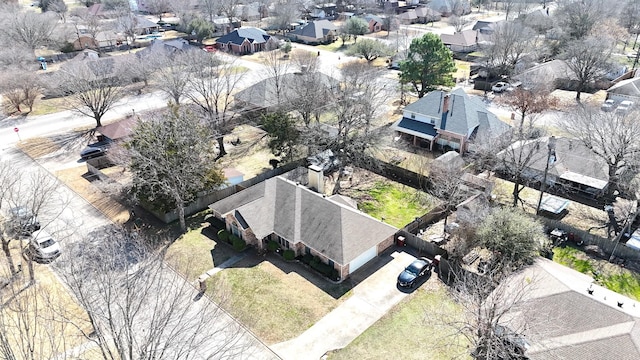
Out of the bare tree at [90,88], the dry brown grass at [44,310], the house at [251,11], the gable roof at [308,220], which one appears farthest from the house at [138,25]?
the gable roof at [308,220]

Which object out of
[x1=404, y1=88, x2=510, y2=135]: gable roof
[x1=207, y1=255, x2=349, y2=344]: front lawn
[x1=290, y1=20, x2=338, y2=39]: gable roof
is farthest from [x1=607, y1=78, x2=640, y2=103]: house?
[x1=290, y1=20, x2=338, y2=39]: gable roof

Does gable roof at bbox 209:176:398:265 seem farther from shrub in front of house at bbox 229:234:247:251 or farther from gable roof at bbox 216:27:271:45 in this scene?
gable roof at bbox 216:27:271:45

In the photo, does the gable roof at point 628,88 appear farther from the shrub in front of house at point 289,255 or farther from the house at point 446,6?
the house at point 446,6

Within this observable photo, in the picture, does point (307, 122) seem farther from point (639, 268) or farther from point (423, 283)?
point (639, 268)

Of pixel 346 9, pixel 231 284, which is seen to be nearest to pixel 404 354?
pixel 231 284

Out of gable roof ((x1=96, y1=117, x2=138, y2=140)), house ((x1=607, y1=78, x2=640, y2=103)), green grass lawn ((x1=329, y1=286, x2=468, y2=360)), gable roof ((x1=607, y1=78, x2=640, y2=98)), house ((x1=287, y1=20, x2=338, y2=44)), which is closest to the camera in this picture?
green grass lawn ((x1=329, y1=286, x2=468, y2=360))
